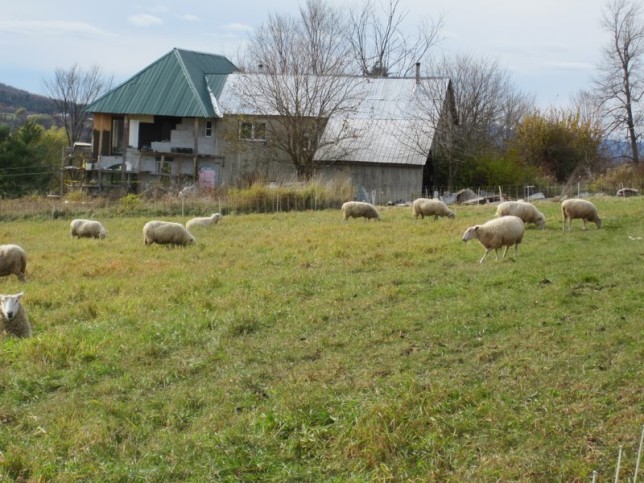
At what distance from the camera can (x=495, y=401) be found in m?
7.95

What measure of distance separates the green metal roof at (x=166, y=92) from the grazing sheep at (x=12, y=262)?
3028 centimetres

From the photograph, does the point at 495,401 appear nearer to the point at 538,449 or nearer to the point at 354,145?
the point at 538,449

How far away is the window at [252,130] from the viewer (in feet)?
153

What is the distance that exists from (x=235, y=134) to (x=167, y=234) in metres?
25.0

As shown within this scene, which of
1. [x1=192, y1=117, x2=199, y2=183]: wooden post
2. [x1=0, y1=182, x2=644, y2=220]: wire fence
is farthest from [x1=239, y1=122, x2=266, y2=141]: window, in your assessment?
[x1=0, y1=182, x2=644, y2=220]: wire fence

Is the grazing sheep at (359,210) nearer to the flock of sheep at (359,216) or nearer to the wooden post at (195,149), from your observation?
the flock of sheep at (359,216)

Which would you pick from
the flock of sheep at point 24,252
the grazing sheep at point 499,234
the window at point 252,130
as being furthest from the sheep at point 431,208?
the window at point 252,130

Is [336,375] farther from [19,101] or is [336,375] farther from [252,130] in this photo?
[19,101]

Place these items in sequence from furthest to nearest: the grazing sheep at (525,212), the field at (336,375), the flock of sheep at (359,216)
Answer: the grazing sheep at (525,212) → the flock of sheep at (359,216) → the field at (336,375)

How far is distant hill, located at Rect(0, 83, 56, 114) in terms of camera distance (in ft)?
526

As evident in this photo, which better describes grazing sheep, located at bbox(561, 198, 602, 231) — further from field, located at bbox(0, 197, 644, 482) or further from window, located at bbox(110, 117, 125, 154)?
window, located at bbox(110, 117, 125, 154)

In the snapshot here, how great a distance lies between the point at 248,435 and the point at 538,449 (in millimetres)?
2712

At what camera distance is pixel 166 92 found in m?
49.2

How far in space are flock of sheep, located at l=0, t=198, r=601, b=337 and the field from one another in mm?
725
